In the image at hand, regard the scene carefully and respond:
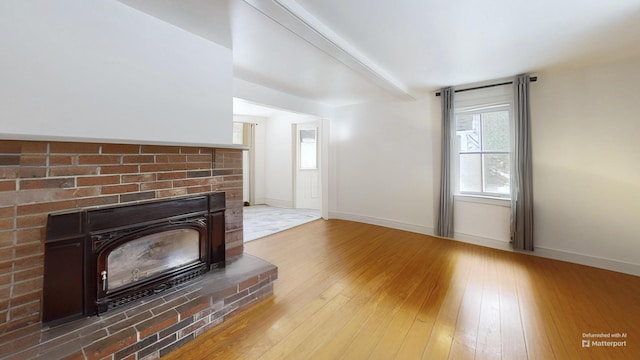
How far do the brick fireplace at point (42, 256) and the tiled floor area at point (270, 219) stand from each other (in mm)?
1804

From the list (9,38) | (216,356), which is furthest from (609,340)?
(9,38)

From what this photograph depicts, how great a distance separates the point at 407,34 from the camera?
2104 mm

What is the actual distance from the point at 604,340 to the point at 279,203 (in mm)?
5655

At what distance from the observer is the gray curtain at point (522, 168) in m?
3.01

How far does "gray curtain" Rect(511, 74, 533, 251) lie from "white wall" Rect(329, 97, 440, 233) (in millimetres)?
1026

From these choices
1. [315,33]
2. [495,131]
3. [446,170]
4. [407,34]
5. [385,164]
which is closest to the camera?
[315,33]

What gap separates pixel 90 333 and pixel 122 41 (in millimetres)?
1893

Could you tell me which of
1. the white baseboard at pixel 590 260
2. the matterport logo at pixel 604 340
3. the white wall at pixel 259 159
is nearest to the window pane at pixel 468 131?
the white baseboard at pixel 590 260

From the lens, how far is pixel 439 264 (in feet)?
9.18

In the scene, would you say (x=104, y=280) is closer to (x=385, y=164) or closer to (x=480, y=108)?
(x=385, y=164)

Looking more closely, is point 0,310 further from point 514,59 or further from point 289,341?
point 514,59

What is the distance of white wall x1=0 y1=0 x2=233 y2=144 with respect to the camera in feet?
4.26

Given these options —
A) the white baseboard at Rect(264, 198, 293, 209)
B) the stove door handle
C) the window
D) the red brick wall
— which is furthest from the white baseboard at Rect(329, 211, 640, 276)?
the stove door handle

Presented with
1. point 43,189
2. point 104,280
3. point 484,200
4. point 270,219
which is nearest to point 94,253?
point 104,280
